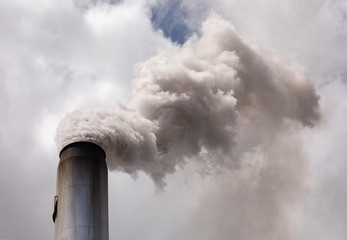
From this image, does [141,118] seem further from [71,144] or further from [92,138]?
[71,144]

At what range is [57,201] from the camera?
→ 21.0m

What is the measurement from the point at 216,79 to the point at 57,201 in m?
14.2

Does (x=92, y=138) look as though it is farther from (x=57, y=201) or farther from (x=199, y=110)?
(x=199, y=110)

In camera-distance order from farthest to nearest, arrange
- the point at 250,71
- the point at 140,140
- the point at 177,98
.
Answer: the point at 250,71 < the point at 177,98 < the point at 140,140

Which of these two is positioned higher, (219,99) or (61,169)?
(219,99)

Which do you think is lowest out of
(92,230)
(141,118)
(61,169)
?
(92,230)

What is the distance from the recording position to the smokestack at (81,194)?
65.3ft

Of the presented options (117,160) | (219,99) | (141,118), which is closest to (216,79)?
(219,99)

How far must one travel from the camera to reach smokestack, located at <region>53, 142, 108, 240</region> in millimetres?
19906

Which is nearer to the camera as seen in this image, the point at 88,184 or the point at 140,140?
the point at 88,184

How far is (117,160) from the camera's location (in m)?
25.7

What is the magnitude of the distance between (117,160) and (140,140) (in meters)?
1.68

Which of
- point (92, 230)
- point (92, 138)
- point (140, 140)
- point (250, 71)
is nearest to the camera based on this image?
point (92, 230)

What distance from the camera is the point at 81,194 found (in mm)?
20578
